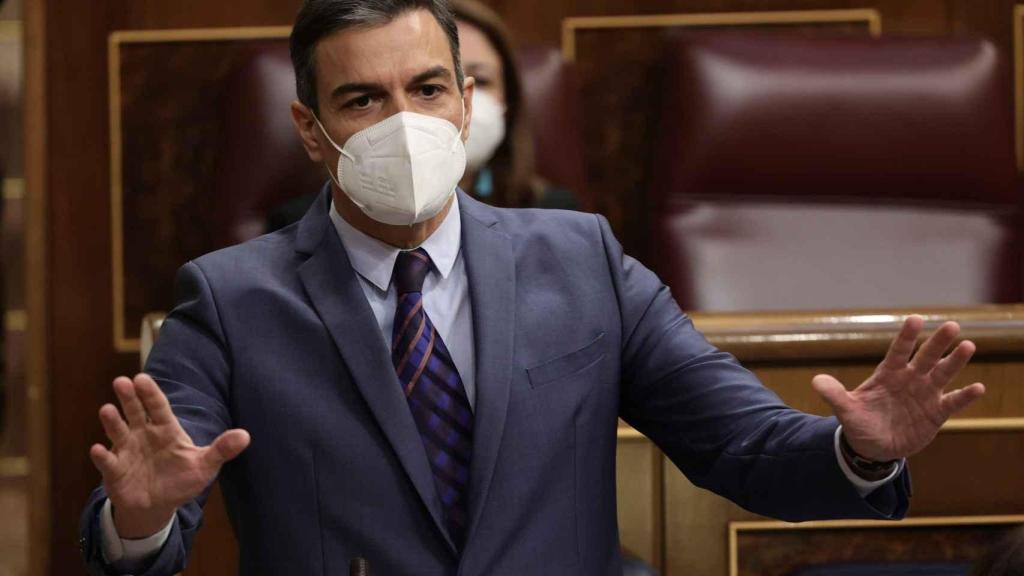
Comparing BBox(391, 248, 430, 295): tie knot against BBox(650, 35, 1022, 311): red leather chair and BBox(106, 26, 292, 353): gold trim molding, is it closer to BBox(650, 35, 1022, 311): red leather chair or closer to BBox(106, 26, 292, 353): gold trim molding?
BBox(650, 35, 1022, 311): red leather chair

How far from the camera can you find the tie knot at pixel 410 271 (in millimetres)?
655

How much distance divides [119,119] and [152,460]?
826 millimetres

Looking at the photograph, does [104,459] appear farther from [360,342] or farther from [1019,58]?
[1019,58]

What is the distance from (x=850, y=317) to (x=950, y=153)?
48 cm

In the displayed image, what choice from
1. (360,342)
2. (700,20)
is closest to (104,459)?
(360,342)

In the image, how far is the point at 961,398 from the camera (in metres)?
0.55

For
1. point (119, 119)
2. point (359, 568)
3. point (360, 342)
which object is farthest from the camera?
point (119, 119)

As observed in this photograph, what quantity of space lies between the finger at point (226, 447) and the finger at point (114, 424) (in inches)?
1.2

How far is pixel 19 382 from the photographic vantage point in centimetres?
120

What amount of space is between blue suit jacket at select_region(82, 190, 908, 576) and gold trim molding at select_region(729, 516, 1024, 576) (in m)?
0.15

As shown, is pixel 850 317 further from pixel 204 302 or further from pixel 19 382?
→ pixel 19 382

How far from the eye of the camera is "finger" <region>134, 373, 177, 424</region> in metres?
0.55

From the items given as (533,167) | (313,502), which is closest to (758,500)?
(313,502)

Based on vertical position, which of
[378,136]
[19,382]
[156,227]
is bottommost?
[19,382]
